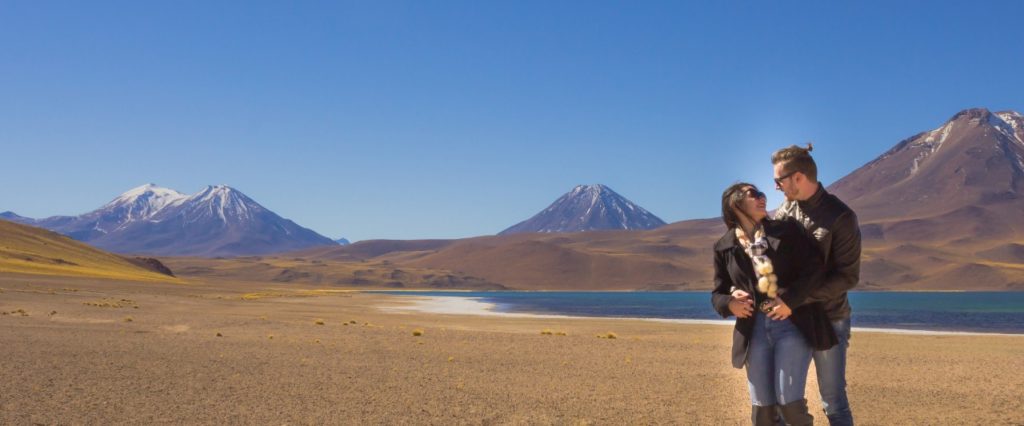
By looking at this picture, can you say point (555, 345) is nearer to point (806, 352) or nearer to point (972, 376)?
point (972, 376)

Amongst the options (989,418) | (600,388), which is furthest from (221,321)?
(989,418)

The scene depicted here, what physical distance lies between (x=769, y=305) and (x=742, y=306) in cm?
20

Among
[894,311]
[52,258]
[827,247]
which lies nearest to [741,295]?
[827,247]

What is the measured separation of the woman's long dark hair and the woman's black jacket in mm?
95

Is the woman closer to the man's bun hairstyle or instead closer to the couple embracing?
the couple embracing

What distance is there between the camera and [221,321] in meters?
30.5

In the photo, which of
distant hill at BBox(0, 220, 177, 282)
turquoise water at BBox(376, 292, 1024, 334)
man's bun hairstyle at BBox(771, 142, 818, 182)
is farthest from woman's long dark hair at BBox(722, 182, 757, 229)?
distant hill at BBox(0, 220, 177, 282)

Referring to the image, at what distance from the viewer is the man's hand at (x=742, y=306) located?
16.8 ft

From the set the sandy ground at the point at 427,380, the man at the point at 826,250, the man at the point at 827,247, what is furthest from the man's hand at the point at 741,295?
the sandy ground at the point at 427,380

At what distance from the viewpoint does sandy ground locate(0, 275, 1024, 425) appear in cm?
1089

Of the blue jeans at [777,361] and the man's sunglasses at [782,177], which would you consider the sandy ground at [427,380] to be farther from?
the man's sunglasses at [782,177]

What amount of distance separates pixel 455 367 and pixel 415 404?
478 centimetres

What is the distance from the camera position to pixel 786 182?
5227 millimetres

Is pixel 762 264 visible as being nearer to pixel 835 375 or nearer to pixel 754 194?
pixel 754 194
